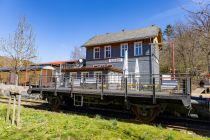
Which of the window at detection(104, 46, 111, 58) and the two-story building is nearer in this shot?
the two-story building

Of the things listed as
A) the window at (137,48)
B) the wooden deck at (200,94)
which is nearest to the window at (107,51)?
the window at (137,48)

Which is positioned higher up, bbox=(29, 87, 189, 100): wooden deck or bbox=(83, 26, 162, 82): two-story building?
bbox=(83, 26, 162, 82): two-story building

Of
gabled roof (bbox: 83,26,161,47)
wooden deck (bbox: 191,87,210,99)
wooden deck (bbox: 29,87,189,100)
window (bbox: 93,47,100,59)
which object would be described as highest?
gabled roof (bbox: 83,26,161,47)

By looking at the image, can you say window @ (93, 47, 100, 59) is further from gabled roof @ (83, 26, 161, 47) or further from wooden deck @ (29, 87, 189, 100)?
wooden deck @ (29, 87, 189, 100)

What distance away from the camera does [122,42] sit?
28000 millimetres

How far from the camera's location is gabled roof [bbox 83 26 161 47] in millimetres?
26605

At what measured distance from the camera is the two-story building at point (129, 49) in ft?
84.6

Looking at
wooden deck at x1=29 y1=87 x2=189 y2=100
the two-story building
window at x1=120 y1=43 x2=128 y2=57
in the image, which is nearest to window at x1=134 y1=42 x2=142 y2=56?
the two-story building

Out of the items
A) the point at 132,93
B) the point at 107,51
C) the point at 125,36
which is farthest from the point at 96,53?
the point at 132,93

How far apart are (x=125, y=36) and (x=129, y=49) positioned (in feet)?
8.27

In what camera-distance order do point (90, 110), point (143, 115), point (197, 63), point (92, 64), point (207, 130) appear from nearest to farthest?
point (207, 130) → point (143, 115) → point (90, 110) → point (92, 64) → point (197, 63)

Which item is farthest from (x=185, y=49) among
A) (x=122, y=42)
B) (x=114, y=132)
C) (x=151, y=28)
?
(x=114, y=132)

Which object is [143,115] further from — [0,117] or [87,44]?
[87,44]

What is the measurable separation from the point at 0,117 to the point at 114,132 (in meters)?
5.74
